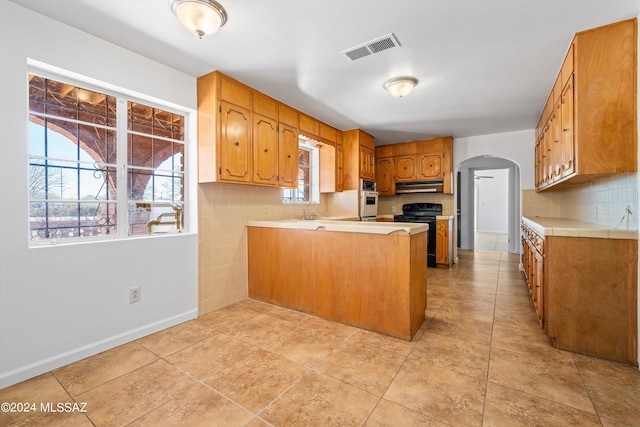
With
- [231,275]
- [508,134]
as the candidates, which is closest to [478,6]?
[231,275]

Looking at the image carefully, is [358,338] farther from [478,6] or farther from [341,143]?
[341,143]

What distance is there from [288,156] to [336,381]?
2689 mm

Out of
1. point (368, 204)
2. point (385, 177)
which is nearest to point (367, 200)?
point (368, 204)

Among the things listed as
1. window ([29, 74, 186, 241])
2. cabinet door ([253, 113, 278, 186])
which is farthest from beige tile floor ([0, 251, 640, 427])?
cabinet door ([253, 113, 278, 186])

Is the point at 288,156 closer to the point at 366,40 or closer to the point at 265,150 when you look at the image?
the point at 265,150

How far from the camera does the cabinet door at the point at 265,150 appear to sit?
129 inches

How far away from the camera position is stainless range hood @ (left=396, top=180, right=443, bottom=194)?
5.48m

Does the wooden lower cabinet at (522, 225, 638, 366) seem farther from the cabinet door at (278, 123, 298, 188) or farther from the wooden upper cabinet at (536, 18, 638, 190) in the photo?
the cabinet door at (278, 123, 298, 188)

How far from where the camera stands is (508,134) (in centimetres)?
500

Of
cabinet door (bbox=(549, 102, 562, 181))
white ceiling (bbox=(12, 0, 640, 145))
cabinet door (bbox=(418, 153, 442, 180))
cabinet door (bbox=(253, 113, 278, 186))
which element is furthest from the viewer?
cabinet door (bbox=(418, 153, 442, 180))

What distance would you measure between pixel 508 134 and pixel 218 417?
569cm

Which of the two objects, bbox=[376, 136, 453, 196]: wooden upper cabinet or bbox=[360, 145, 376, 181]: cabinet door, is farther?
bbox=[376, 136, 453, 196]: wooden upper cabinet

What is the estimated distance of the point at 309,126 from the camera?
419 centimetres

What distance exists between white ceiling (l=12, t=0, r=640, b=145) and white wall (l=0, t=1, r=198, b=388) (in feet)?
0.53
